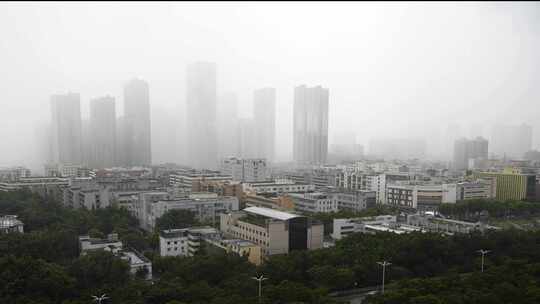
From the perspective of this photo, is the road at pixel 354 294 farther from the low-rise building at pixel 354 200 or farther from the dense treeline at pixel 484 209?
the low-rise building at pixel 354 200

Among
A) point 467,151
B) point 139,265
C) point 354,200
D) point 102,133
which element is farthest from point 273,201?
point 467,151

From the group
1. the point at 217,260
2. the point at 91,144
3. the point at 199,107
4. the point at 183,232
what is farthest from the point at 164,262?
the point at 91,144

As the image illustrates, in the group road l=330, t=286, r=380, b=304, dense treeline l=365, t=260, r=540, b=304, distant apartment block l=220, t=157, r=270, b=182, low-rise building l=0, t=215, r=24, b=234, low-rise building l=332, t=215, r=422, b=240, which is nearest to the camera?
dense treeline l=365, t=260, r=540, b=304

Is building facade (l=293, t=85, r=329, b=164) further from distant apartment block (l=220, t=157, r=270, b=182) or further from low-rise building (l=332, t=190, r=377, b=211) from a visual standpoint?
low-rise building (l=332, t=190, r=377, b=211)

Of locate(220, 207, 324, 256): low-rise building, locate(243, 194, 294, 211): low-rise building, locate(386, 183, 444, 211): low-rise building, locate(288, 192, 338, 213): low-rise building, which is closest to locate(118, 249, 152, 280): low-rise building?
locate(220, 207, 324, 256): low-rise building

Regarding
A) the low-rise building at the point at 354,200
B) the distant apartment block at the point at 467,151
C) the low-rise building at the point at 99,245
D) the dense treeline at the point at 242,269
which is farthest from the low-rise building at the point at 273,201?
the distant apartment block at the point at 467,151
